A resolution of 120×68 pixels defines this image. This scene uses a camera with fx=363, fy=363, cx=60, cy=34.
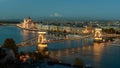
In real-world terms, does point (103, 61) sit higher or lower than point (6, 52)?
lower

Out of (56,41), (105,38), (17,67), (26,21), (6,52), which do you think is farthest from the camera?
(26,21)

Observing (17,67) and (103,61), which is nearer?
(17,67)

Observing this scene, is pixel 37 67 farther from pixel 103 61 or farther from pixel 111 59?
pixel 111 59

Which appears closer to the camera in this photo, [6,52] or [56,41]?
[6,52]

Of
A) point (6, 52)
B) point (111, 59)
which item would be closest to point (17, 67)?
point (6, 52)

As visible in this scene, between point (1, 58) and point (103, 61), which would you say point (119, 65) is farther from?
point (1, 58)

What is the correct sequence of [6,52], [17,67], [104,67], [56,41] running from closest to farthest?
[17,67] < [6,52] < [104,67] < [56,41]

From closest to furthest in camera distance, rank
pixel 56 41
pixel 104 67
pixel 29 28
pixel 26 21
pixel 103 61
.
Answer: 1. pixel 104 67
2. pixel 103 61
3. pixel 56 41
4. pixel 29 28
5. pixel 26 21

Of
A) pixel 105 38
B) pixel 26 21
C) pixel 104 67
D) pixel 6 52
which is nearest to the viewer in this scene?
pixel 6 52

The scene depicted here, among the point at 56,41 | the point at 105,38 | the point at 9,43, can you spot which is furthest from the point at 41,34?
the point at 9,43
